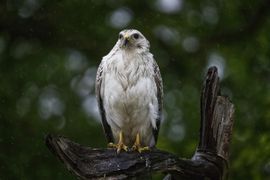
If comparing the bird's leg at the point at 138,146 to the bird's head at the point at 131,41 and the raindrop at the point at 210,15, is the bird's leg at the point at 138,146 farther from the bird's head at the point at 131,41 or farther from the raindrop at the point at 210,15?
the raindrop at the point at 210,15

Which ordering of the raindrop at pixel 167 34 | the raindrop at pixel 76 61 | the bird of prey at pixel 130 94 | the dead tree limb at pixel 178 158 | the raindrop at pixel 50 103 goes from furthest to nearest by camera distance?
the raindrop at pixel 167 34 < the raindrop at pixel 76 61 < the raindrop at pixel 50 103 < the bird of prey at pixel 130 94 < the dead tree limb at pixel 178 158

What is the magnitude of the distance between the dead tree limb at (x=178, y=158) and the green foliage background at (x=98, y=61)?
374 centimetres

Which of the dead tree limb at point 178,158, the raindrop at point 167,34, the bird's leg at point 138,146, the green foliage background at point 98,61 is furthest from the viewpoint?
the raindrop at point 167,34

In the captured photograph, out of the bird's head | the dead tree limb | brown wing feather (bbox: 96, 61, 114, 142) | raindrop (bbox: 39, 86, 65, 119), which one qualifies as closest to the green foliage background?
raindrop (bbox: 39, 86, 65, 119)

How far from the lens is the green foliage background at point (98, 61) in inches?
457

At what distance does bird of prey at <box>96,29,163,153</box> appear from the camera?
839 cm

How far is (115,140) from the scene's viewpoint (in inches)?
348

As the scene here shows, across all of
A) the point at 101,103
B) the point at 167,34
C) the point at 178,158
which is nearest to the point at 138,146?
the point at 101,103

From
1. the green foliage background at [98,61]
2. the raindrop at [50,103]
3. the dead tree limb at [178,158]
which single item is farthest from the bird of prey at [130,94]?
the raindrop at [50,103]

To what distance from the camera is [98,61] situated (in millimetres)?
12680

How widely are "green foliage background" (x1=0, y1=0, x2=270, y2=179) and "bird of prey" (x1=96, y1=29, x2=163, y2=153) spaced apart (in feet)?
8.15

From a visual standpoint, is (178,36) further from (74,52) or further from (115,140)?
(115,140)

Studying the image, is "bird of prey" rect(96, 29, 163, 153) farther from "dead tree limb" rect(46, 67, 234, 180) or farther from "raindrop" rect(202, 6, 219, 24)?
"raindrop" rect(202, 6, 219, 24)

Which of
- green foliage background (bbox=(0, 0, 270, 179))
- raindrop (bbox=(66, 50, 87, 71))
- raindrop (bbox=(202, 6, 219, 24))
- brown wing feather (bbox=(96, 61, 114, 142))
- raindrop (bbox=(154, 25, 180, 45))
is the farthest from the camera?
raindrop (bbox=(202, 6, 219, 24))
